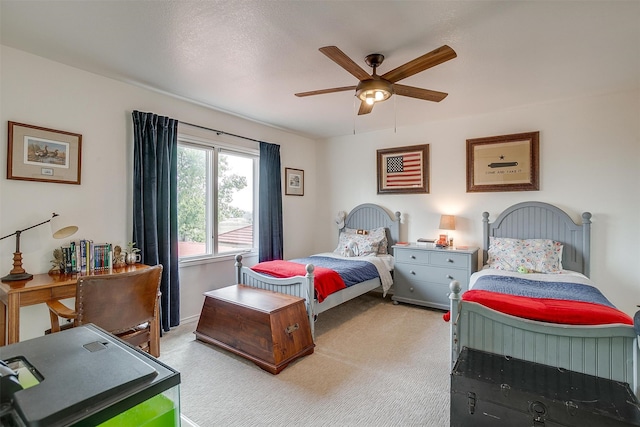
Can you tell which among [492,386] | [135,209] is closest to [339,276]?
[492,386]

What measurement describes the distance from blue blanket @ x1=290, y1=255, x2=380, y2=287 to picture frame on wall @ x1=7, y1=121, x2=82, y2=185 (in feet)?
8.13

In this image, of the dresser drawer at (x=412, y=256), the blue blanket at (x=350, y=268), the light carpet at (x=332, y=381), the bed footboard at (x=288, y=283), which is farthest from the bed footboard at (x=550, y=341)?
the dresser drawer at (x=412, y=256)

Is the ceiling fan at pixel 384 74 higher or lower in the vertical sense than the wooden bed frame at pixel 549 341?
higher

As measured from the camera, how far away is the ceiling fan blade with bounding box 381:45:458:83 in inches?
76.0

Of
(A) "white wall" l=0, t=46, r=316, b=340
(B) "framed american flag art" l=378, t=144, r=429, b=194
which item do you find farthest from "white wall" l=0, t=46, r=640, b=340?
(B) "framed american flag art" l=378, t=144, r=429, b=194

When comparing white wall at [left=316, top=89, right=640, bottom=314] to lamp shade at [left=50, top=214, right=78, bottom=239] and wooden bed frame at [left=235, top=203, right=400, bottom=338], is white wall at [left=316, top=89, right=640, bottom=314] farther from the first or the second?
lamp shade at [left=50, top=214, right=78, bottom=239]

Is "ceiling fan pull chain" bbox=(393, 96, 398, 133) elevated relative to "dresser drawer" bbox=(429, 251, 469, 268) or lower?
elevated

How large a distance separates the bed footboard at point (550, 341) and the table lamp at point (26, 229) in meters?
3.03

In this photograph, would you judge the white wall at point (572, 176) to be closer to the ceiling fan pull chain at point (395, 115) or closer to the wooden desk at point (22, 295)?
the ceiling fan pull chain at point (395, 115)

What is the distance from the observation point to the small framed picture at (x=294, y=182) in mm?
5062

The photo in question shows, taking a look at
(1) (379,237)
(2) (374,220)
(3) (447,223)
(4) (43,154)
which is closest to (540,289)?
(3) (447,223)

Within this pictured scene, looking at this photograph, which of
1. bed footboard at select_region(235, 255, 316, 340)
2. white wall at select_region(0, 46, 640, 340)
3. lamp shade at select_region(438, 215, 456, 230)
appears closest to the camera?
white wall at select_region(0, 46, 640, 340)

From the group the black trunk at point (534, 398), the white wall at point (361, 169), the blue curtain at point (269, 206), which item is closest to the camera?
the black trunk at point (534, 398)

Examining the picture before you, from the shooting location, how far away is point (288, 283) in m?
3.15
